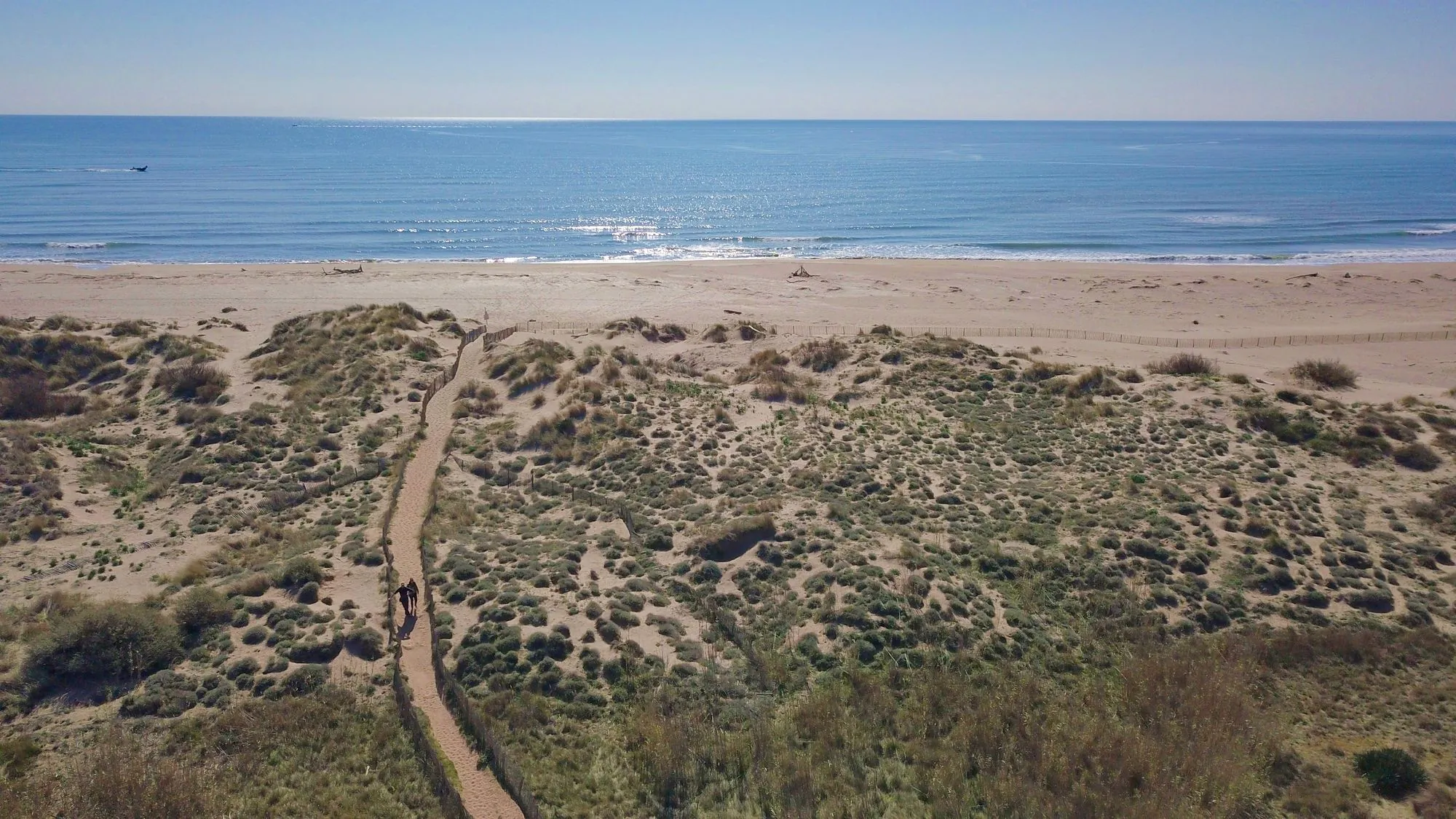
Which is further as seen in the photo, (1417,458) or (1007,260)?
(1007,260)

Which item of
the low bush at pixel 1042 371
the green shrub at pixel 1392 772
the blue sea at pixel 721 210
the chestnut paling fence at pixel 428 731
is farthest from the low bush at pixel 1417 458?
the blue sea at pixel 721 210

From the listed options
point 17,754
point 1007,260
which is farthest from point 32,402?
point 1007,260

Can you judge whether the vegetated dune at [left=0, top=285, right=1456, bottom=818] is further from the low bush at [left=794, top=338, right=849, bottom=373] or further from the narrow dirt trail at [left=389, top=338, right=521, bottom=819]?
the low bush at [left=794, top=338, right=849, bottom=373]

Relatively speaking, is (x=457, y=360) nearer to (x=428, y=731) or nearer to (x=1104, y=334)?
(x=428, y=731)

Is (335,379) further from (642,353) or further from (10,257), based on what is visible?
(10,257)

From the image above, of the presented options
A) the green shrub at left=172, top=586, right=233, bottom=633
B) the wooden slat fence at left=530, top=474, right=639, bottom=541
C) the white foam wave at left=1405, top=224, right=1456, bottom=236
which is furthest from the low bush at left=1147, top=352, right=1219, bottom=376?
the white foam wave at left=1405, top=224, right=1456, bottom=236
